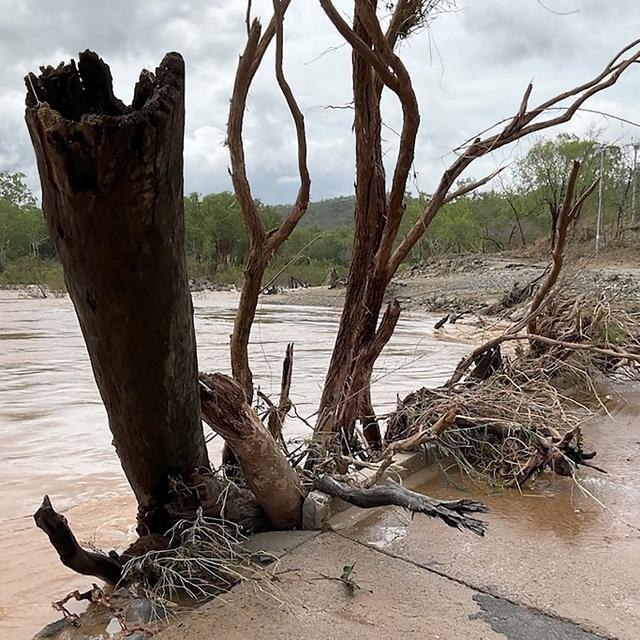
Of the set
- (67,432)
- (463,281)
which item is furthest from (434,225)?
(67,432)

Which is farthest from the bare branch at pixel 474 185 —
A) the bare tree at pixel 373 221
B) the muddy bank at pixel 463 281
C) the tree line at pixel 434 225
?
the tree line at pixel 434 225

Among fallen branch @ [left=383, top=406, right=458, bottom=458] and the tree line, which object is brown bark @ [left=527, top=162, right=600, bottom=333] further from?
the tree line

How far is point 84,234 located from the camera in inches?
61.5

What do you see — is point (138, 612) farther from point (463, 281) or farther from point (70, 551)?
point (463, 281)

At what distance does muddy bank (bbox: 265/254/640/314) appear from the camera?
2009 centimetres

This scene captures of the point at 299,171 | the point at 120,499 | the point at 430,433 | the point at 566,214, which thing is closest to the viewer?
the point at 430,433

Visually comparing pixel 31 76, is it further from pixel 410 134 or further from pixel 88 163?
pixel 410 134

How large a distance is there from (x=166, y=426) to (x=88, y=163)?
89 centimetres

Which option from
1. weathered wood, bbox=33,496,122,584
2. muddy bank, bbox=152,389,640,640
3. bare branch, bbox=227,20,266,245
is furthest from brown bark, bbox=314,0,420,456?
weathered wood, bbox=33,496,122,584

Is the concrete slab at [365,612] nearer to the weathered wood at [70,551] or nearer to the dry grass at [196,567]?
the dry grass at [196,567]

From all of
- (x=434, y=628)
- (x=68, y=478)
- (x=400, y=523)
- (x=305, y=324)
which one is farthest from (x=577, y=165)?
(x=305, y=324)

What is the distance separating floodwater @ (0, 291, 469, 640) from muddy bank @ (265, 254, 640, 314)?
626cm

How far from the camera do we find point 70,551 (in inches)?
80.9

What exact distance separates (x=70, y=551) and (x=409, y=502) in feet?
3.62
